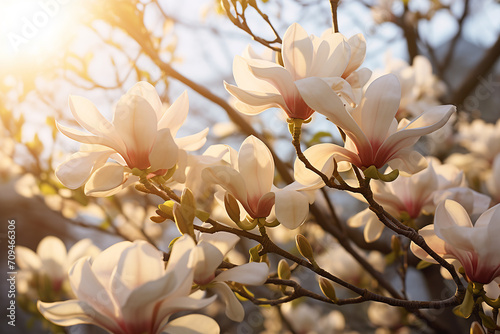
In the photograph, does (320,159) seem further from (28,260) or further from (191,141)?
(28,260)

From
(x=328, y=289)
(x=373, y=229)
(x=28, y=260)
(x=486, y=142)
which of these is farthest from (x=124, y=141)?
(x=486, y=142)

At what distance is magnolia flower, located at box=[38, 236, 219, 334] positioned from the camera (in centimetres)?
43

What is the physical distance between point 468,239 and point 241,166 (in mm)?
281

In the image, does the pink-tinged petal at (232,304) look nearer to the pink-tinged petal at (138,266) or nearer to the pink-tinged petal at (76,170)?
the pink-tinged petal at (138,266)

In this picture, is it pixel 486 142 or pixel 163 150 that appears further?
pixel 486 142

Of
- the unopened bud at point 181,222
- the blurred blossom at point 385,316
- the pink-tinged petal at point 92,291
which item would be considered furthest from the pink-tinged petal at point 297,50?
the blurred blossom at point 385,316

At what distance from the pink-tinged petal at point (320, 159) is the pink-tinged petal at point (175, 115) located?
0.16 meters

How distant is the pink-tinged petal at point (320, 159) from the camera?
526 mm

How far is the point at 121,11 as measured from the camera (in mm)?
877

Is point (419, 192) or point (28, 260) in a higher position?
point (419, 192)

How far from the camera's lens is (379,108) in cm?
51

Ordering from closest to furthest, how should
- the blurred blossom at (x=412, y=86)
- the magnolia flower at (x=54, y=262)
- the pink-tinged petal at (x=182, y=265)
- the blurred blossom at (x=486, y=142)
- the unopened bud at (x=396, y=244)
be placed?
1. the pink-tinged petal at (x=182, y=265)
2. the unopened bud at (x=396, y=244)
3. the magnolia flower at (x=54, y=262)
4. the blurred blossom at (x=412, y=86)
5. the blurred blossom at (x=486, y=142)

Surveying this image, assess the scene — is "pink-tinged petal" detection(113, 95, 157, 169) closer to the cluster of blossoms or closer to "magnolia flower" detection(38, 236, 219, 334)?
the cluster of blossoms

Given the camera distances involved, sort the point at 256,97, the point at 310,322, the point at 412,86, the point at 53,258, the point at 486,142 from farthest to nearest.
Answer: the point at 310,322 → the point at 486,142 → the point at 412,86 → the point at 53,258 → the point at 256,97
